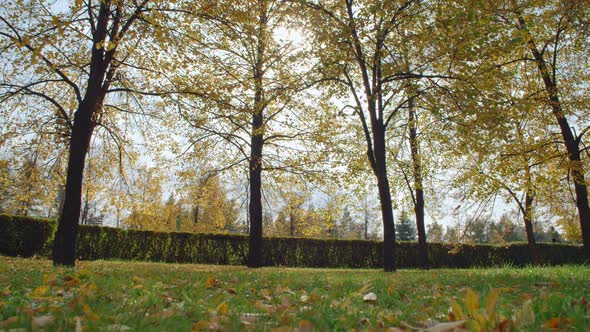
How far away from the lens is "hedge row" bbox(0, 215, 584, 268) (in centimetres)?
1351

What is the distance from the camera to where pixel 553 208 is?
1945cm

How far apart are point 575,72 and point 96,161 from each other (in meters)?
17.8

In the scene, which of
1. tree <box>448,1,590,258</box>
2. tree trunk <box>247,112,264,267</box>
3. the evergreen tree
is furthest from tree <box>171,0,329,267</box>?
the evergreen tree

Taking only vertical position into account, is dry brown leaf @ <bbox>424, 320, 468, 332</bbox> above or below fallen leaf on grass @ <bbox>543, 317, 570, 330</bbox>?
above

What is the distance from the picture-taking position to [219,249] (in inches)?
689

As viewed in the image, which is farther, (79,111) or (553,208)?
(553,208)

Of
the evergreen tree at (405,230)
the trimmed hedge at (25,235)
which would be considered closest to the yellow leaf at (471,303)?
the trimmed hedge at (25,235)

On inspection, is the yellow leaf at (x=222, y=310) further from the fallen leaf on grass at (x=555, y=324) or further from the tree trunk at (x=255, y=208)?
the tree trunk at (x=255, y=208)

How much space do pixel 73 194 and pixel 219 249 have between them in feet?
33.8

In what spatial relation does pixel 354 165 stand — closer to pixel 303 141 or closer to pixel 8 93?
pixel 303 141

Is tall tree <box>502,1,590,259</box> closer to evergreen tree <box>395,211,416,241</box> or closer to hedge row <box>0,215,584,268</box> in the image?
hedge row <box>0,215,584,268</box>

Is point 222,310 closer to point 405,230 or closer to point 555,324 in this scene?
point 555,324

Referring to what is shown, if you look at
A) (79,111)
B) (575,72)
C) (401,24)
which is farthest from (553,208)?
(79,111)

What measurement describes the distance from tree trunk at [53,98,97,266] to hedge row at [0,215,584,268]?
7302 mm
